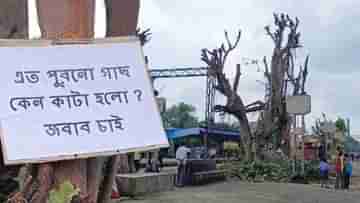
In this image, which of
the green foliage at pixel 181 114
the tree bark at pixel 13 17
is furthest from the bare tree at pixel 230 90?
the green foliage at pixel 181 114

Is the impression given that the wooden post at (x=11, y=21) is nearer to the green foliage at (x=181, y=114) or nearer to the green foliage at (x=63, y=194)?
the green foliage at (x=63, y=194)

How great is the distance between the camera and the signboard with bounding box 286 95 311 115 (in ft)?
59.5

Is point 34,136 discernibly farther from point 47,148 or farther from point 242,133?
point 242,133

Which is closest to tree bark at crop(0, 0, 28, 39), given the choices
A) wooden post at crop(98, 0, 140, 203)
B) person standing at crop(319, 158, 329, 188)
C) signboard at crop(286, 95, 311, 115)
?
wooden post at crop(98, 0, 140, 203)

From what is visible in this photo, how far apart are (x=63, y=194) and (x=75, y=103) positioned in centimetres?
56

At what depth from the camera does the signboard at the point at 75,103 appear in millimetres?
3559

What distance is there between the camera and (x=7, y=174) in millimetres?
4676

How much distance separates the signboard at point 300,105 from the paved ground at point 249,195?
118 inches

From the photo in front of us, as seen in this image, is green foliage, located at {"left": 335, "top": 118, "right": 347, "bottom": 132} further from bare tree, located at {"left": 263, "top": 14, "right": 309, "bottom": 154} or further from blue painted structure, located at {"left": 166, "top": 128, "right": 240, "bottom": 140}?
bare tree, located at {"left": 263, "top": 14, "right": 309, "bottom": 154}

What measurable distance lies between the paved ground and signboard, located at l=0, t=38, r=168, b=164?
25.6 ft

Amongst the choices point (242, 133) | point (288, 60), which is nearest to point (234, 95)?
point (242, 133)

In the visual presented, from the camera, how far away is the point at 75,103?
371cm

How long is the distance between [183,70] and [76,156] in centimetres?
5401

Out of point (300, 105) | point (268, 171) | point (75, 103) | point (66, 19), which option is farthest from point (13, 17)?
point (268, 171)
